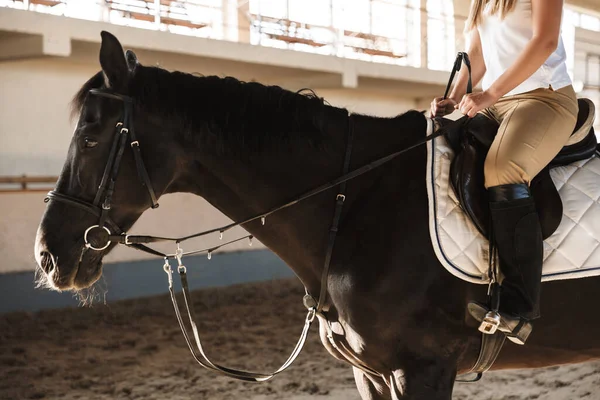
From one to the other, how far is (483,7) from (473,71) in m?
0.37

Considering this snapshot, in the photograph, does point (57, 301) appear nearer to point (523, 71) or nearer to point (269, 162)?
point (269, 162)

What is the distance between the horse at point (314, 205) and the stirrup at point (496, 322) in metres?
0.06

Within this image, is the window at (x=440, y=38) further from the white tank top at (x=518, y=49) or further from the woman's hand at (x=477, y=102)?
the woman's hand at (x=477, y=102)

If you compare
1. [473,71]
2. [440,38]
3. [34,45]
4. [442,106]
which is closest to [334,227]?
[442,106]

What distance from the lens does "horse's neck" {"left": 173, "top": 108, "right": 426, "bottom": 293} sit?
212 cm

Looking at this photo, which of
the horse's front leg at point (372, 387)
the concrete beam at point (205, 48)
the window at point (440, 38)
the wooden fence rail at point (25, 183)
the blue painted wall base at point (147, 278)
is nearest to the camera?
the horse's front leg at point (372, 387)

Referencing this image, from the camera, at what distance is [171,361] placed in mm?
5031

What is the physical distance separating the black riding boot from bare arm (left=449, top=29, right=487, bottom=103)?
2.18 feet

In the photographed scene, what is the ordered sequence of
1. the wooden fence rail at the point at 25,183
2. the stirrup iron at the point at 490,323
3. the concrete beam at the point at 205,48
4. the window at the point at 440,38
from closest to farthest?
the stirrup iron at the point at 490,323, the concrete beam at the point at 205,48, the wooden fence rail at the point at 25,183, the window at the point at 440,38

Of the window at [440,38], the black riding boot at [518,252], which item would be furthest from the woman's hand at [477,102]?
the window at [440,38]

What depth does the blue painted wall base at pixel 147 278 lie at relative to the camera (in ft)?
21.3

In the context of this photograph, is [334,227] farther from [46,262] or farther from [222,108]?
[46,262]

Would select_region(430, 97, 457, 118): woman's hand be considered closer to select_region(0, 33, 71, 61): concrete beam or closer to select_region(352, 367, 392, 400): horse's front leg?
select_region(352, 367, 392, 400): horse's front leg

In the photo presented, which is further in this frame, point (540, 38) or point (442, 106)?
point (442, 106)
